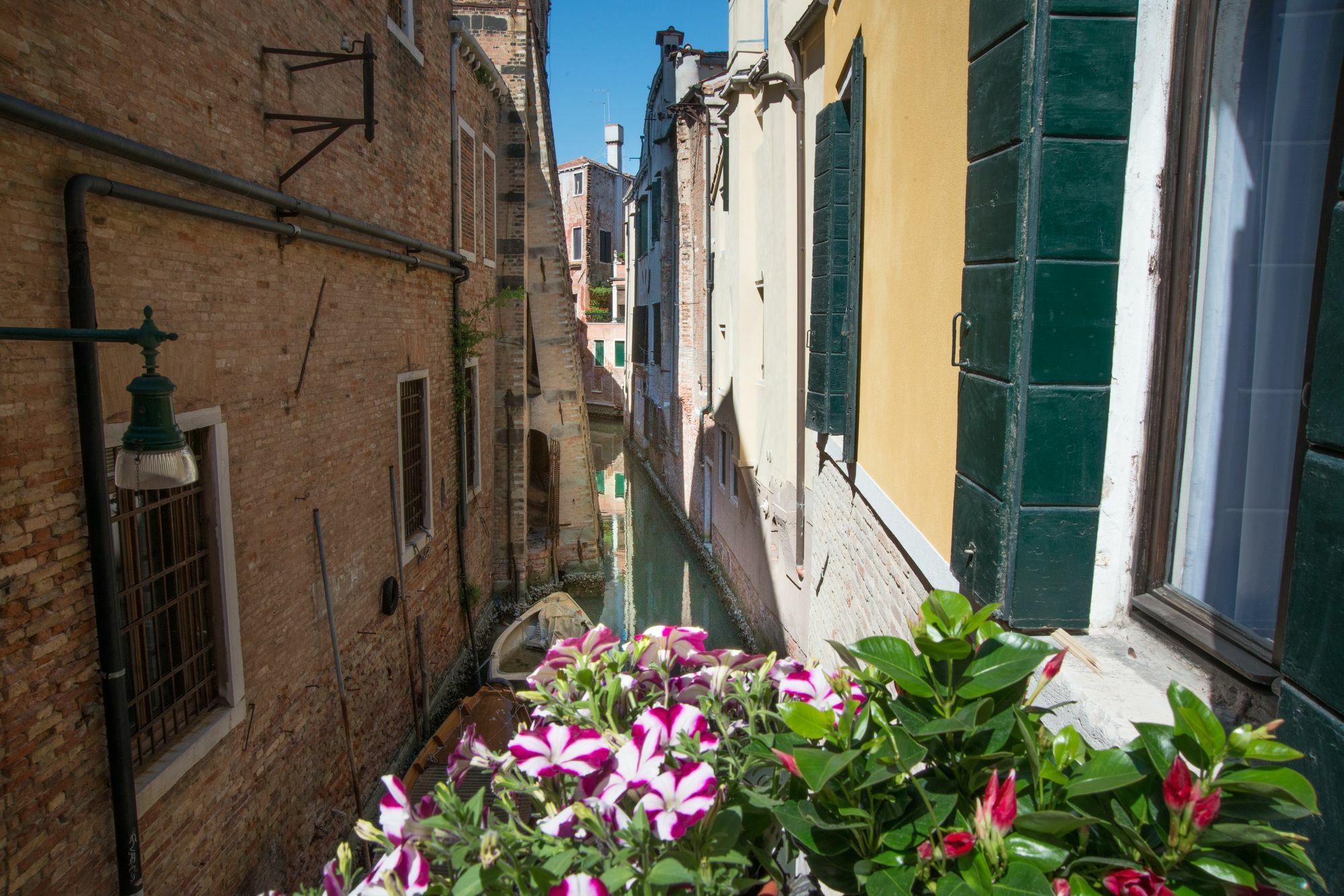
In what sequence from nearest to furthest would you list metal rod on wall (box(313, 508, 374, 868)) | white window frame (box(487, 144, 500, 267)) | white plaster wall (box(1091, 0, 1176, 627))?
white plaster wall (box(1091, 0, 1176, 627)) → metal rod on wall (box(313, 508, 374, 868)) → white window frame (box(487, 144, 500, 267))

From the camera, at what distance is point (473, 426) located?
1086cm

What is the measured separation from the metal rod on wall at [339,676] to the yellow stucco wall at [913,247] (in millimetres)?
3457

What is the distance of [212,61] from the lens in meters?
4.19

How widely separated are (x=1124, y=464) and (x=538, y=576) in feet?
37.6

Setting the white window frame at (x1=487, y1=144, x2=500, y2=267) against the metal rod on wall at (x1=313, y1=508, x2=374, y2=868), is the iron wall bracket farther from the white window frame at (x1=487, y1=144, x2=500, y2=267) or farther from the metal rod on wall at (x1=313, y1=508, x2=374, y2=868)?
the white window frame at (x1=487, y1=144, x2=500, y2=267)

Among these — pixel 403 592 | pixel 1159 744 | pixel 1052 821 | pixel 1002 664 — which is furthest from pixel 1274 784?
pixel 403 592

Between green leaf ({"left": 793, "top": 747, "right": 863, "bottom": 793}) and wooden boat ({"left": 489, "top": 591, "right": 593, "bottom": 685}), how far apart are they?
781 centimetres

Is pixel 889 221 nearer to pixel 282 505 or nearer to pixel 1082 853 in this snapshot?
pixel 1082 853

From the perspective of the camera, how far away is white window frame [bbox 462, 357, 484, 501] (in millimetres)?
10562

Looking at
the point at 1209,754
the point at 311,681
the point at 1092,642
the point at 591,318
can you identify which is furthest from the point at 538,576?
the point at 591,318

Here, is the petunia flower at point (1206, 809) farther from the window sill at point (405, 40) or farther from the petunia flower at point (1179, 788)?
the window sill at point (405, 40)

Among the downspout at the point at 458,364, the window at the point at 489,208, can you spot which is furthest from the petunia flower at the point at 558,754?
the window at the point at 489,208

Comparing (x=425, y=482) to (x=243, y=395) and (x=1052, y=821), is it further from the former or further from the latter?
(x=1052, y=821)

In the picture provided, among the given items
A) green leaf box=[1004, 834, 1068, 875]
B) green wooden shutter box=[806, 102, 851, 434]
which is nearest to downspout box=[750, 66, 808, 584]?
green wooden shutter box=[806, 102, 851, 434]
